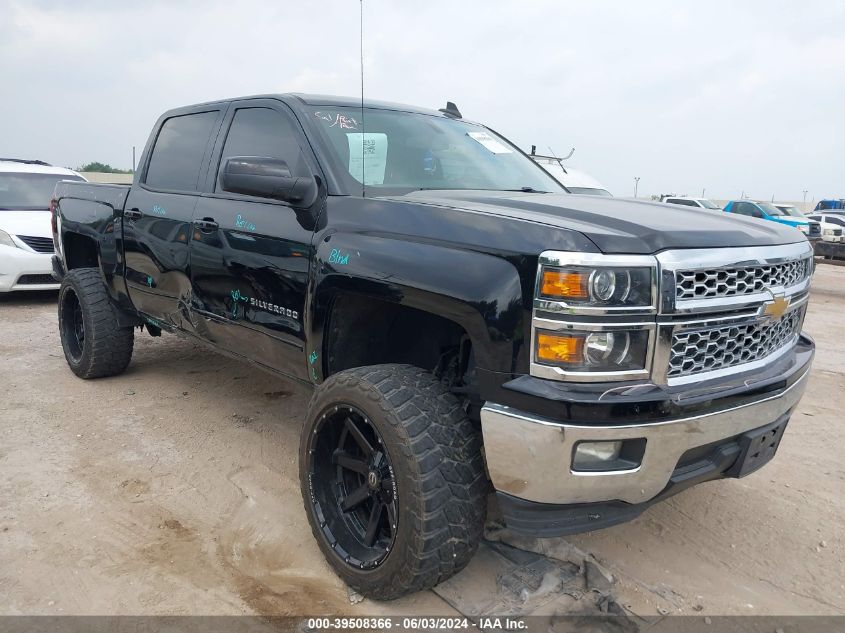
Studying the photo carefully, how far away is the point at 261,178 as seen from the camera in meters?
2.75

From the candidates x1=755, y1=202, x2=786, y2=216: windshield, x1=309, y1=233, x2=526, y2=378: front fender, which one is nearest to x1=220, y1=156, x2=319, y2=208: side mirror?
x1=309, y1=233, x2=526, y2=378: front fender

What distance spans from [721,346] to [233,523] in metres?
2.17

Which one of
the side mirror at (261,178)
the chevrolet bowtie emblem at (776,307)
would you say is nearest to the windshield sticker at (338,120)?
the side mirror at (261,178)

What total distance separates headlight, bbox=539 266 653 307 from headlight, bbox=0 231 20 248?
8.00 metres

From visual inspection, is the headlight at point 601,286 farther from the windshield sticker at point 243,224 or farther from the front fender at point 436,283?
the windshield sticker at point 243,224

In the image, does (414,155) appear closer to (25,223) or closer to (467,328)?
(467,328)

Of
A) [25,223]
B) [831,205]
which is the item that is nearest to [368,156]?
[25,223]

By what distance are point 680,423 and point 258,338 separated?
1.99 metres

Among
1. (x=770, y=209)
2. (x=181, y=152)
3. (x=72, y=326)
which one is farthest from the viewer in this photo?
(x=770, y=209)

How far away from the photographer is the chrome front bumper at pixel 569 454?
2043 mm

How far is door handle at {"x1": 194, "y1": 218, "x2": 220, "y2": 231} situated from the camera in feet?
11.4

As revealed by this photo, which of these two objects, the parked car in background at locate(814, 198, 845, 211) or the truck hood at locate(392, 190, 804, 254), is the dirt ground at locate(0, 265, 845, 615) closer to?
the truck hood at locate(392, 190, 804, 254)

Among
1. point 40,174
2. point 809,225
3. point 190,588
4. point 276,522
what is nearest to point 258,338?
point 276,522

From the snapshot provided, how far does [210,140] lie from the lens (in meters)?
3.84
